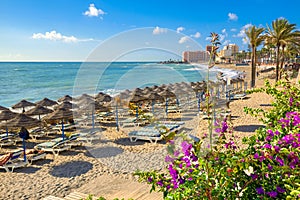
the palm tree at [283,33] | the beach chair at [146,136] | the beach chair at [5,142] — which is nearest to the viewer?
the beach chair at [146,136]

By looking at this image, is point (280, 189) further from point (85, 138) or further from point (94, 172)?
point (85, 138)

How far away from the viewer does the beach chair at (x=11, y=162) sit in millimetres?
7523

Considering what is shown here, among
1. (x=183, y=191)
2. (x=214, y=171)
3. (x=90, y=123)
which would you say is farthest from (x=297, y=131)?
(x=90, y=123)

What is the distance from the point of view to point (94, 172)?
7.09 m

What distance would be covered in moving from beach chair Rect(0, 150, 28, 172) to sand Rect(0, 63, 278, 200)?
154 millimetres

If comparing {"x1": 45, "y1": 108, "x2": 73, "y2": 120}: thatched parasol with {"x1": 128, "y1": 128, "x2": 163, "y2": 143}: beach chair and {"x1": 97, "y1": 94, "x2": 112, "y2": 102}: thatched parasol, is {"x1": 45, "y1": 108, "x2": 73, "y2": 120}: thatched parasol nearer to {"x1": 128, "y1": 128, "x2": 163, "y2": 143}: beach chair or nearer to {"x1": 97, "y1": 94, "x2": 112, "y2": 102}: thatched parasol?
{"x1": 128, "y1": 128, "x2": 163, "y2": 143}: beach chair

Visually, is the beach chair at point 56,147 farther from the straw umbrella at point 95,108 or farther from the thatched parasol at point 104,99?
the thatched parasol at point 104,99

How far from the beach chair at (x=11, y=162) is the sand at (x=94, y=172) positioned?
0.15 meters

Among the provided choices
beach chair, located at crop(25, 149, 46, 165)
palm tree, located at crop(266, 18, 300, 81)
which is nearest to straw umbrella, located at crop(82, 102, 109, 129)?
beach chair, located at crop(25, 149, 46, 165)

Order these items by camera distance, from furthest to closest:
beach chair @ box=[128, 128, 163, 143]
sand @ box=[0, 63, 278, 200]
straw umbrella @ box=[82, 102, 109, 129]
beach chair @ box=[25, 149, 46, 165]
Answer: straw umbrella @ box=[82, 102, 109, 129], beach chair @ box=[128, 128, 163, 143], beach chair @ box=[25, 149, 46, 165], sand @ box=[0, 63, 278, 200]

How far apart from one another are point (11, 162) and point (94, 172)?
9.02 feet

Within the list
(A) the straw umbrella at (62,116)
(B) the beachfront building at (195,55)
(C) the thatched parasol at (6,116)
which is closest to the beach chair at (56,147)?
Result: (A) the straw umbrella at (62,116)

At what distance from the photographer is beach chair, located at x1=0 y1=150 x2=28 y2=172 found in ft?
24.7

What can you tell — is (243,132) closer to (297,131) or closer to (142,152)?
(142,152)
